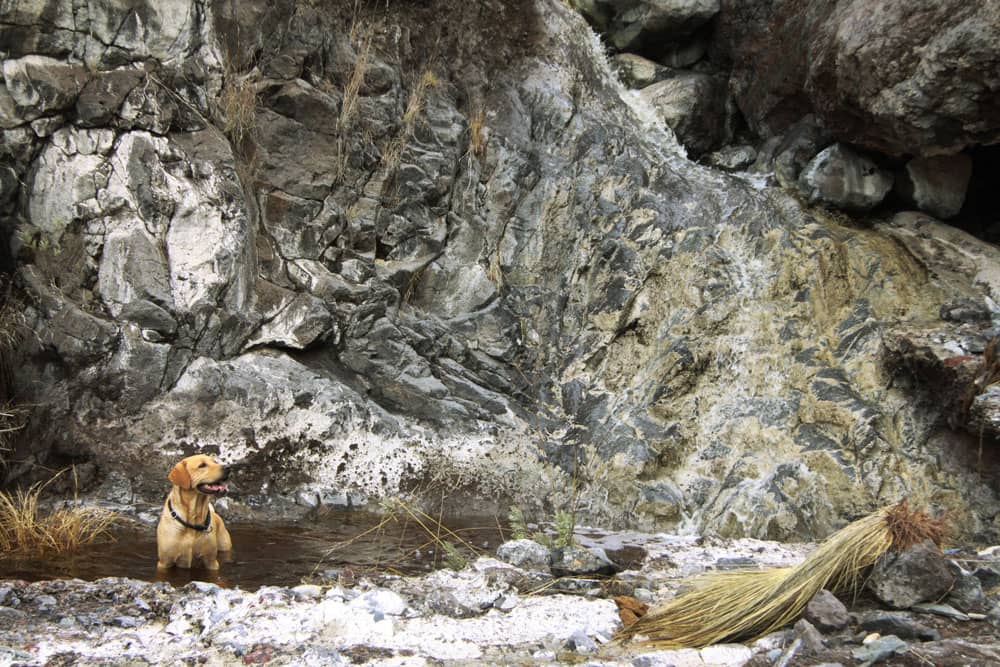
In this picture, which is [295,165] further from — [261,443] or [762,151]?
[762,151]

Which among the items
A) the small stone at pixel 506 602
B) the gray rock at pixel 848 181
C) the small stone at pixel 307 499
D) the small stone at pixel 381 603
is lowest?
the small stone at pixel 307 499

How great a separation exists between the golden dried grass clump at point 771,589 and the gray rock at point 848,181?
421 cm

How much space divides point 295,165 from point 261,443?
8.36 ft

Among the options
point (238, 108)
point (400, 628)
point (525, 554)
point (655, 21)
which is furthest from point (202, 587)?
point (655, 21)

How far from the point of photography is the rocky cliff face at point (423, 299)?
574 centimetres

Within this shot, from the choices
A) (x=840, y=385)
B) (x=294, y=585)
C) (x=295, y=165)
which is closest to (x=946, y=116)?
(x=840, y=385)

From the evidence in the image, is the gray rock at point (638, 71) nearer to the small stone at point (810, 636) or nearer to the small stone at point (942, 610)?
the small stone at point (942, 610)


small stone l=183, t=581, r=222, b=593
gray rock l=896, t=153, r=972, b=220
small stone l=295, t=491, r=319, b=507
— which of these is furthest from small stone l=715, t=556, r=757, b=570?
gray rock l=896, t=153, r=972, b=220

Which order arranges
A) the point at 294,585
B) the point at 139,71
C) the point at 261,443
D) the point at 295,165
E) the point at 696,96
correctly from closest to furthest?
the point at 294,585 → the point at 261,443 → the point at 139,71 → the point at 295,165 → the point at 696,96

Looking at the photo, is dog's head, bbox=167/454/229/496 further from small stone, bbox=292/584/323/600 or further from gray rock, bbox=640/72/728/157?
gray rock, bbox=640/72/728/157

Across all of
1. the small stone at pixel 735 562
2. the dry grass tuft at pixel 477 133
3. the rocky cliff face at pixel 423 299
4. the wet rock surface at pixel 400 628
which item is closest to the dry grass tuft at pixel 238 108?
the rocky cliff face at pixel 423 299

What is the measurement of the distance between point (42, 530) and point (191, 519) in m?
0.95

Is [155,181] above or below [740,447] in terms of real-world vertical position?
above

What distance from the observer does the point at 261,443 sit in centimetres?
591
